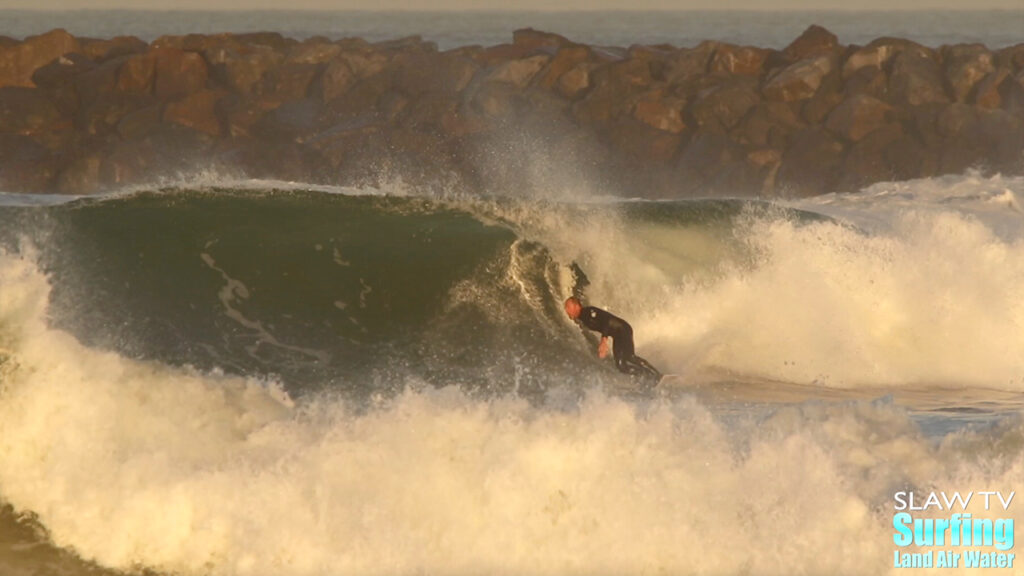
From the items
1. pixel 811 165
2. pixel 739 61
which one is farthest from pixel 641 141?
pixel 811 165

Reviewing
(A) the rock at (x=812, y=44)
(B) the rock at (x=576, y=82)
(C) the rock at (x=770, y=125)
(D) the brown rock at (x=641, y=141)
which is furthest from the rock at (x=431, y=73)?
(A) the rock at (x=812, y=44)

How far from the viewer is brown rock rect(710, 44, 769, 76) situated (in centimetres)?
2758

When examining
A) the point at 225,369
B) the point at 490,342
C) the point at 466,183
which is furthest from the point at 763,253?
the point at 466,183

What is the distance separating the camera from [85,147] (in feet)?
89.1

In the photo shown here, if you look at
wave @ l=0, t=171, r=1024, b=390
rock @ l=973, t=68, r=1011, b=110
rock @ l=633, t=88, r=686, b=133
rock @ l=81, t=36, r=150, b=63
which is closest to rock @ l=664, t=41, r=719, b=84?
rock @ l=633, t=88, r=686, b=133

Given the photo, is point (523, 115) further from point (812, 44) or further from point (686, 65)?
point (812, 44)

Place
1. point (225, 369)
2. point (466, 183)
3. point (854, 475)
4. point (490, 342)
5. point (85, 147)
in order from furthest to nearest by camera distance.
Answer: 1. point (85, 147)
2. point (466, 183)
3. point (490, 342)
4. point (225, 369)
5. point (854, 475)

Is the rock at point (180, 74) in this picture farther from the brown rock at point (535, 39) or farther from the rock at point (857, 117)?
the rock at point (857, 117)

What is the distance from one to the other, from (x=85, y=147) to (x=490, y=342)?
56.8ft

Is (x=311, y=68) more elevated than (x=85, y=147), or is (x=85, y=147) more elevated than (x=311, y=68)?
(x=311, y=68)

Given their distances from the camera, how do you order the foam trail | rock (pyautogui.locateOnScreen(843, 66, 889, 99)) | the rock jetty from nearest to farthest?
the foam trail
the rock jetty
rock (pyautogui.locateOnScreen(843, 66, 889, 99))

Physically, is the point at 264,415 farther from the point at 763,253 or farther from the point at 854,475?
the point at 763,253

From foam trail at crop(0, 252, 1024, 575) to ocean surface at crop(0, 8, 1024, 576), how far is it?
0.01 meters

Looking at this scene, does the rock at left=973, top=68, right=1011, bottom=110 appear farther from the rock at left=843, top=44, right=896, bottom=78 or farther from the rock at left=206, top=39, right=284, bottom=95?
the rock at left=206, top=39, right=284, bottom=95
